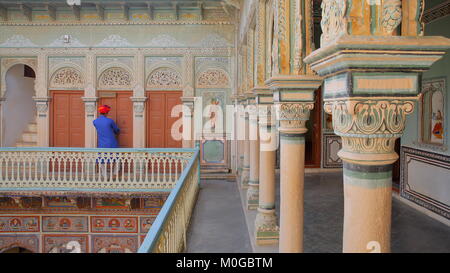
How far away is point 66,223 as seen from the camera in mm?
9125

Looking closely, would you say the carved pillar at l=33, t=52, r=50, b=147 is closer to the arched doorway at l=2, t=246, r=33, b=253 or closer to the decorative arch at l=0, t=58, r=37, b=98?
the decorative arch at l=0, t=58, r=37, b=98

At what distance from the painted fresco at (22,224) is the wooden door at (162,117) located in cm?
357

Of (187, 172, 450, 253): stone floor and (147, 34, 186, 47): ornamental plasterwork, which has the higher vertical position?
(147, 34, 186, 47): ornamental plasterwork

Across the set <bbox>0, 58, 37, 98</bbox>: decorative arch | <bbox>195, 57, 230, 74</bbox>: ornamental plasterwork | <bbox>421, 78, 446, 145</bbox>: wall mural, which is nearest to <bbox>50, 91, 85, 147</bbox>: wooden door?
<bbox>0, 58, 37, 98</bbox>: decorative arch

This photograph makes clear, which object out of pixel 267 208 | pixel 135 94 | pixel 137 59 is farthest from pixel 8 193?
pixel 267 208

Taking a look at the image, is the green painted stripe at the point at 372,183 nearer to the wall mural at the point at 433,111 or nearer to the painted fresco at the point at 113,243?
the wall mural at the point at 433,111

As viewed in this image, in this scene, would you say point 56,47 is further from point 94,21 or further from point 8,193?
point 8,193

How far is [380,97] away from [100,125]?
8.96m

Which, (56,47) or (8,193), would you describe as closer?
(8,193)

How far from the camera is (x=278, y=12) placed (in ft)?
11.8

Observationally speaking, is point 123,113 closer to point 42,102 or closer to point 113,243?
point 42,102

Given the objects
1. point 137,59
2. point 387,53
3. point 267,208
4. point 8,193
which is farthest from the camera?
point 137,59

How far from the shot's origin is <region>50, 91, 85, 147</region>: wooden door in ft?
35.0

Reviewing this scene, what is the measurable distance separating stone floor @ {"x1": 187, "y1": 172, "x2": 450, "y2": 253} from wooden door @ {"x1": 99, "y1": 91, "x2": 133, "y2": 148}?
12.7 feet
